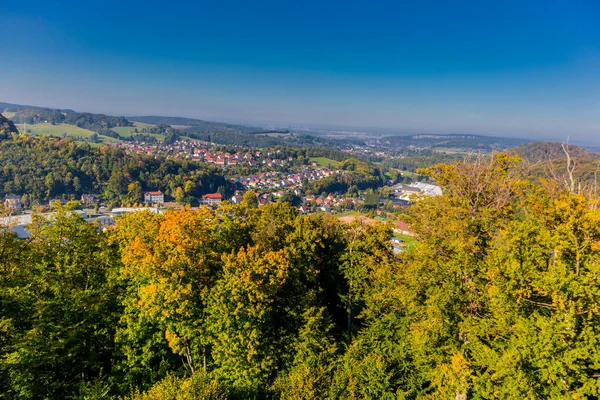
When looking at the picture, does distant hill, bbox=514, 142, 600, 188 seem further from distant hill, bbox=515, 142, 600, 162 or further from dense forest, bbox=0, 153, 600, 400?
dense forest, bbox=0, 153, 600, 400

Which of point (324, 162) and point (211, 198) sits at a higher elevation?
point (324, 162)

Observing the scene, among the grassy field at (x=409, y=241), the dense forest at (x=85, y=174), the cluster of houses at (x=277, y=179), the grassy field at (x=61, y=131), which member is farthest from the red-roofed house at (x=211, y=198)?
the grassy field at (x=61, y=131)

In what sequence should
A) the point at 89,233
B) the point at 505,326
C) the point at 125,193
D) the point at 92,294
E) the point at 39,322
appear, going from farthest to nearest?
the point at 125,193 < the point at 89,233 < the point at 92,294 < the point at 39,322 < the point at 505,326

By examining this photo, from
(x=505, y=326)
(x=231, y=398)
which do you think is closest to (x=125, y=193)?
(x=231, y=398)

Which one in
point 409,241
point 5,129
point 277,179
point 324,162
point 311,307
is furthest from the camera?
point 324,162

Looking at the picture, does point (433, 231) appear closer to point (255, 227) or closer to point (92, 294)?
point (255, 227)

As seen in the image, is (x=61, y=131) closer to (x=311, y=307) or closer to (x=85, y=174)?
(x=85, y=174)

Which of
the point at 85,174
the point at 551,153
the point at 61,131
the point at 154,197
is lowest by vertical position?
the point at 154,197

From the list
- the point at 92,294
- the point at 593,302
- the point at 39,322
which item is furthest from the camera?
the point at 92,294

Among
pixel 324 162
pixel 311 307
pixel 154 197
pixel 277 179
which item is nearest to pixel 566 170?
pixel 311 307
